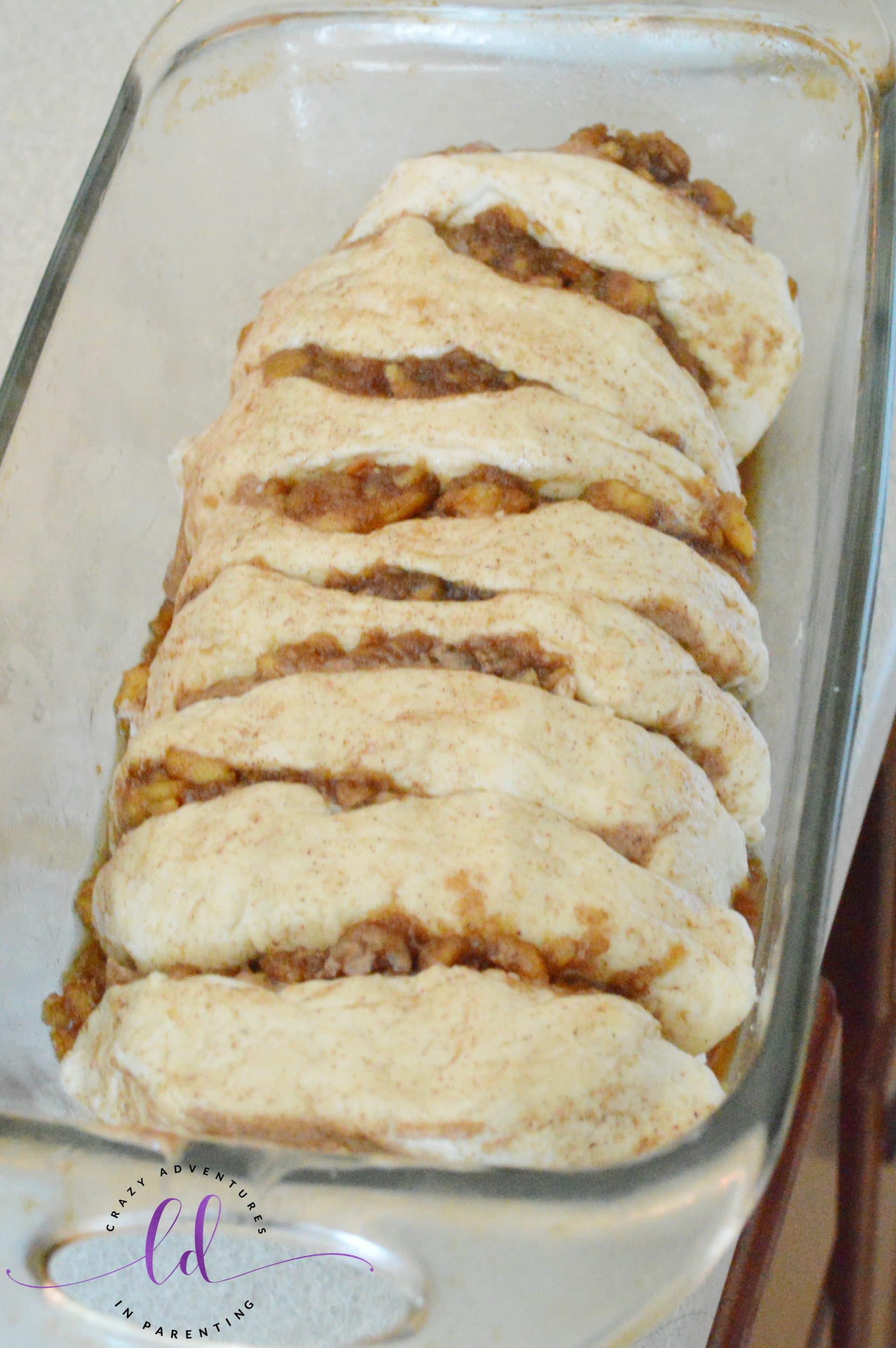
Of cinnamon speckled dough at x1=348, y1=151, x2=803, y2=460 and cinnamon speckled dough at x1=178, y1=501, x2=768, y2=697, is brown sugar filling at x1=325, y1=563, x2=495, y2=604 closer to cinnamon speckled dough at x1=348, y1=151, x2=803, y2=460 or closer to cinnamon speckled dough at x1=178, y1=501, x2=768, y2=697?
cinnamon speckled dough at x1=178, y1=501, x2=768, y2=697

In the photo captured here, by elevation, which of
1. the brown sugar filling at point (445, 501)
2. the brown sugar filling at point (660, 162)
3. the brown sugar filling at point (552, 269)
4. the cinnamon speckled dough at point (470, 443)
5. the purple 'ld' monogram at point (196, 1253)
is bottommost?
the purple 'ld' monogram at point (196, 1253)

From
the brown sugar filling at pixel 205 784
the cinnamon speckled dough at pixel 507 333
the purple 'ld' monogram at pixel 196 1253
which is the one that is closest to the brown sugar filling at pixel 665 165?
the cinnamon speckled dough at pixel 507 333

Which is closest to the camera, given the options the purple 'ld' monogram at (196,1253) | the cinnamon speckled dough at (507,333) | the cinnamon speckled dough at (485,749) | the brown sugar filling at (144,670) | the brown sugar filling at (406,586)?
the purple 'ld' monogram at (196,1253)

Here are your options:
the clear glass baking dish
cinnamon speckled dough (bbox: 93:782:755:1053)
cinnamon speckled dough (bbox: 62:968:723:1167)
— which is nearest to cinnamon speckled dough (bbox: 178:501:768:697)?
the clear glass baking dish

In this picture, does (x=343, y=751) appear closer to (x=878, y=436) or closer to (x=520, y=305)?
(x=520, y=305)

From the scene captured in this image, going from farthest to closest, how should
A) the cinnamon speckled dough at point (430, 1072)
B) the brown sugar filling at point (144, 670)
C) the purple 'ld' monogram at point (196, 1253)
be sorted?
the brown sugar filling at point (144, 670) < the cinnamon speckled dough at point (430, 1072) < the purple 'ld' monogram at point (196, 1253)

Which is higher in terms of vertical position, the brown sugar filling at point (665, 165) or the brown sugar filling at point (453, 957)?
the brown sugar filling at point (665, 165)

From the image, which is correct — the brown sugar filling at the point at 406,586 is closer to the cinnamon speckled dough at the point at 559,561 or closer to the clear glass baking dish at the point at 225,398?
the cinnamon speckled dough at the point at 559,561
